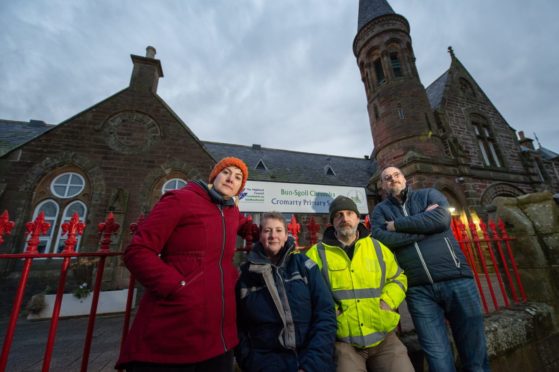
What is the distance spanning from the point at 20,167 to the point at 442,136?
18.7 metres

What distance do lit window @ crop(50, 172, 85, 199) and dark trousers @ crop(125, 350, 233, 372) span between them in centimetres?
1006

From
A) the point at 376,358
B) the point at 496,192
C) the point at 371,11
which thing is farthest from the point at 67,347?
the point at 371,11

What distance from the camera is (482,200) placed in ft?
35.5

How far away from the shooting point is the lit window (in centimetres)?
843

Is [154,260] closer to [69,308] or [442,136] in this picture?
[69,308]

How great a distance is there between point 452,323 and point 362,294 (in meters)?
0.99

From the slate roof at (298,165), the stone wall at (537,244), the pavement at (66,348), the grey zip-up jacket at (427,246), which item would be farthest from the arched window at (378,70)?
the pavement at (66,348)

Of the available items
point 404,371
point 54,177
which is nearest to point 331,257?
point 404,371

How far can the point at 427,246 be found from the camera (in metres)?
2.09

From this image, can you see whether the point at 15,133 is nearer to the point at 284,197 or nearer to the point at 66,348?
the point at 66,348

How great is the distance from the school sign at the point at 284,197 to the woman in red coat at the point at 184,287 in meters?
7.54

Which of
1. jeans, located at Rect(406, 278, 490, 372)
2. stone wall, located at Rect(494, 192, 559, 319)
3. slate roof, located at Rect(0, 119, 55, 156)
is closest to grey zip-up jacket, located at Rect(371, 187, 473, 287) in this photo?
jeans, located at Rect(406, 278, 490, 372)

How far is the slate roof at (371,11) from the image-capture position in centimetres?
1421

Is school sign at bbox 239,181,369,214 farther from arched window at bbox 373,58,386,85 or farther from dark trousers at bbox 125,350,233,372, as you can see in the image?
arched window at bbox 373,58,386,85
